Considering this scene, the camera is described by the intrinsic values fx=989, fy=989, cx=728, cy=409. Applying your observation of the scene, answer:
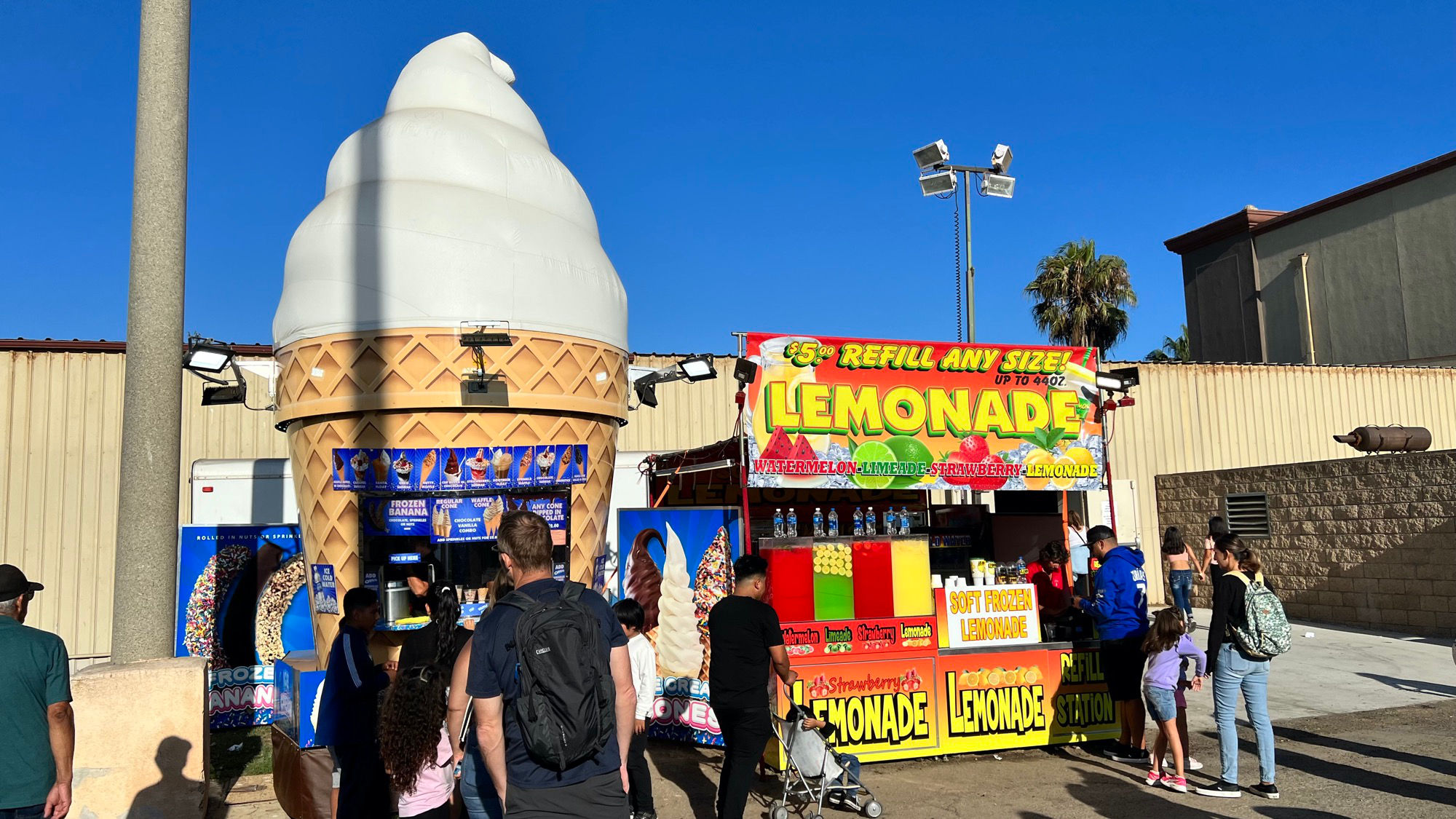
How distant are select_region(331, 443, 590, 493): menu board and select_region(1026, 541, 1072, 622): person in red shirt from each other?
18.0 ft

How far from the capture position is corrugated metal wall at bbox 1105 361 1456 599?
2041 cm

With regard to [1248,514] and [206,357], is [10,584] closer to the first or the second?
[206,357]

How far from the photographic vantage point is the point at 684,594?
9289 mm

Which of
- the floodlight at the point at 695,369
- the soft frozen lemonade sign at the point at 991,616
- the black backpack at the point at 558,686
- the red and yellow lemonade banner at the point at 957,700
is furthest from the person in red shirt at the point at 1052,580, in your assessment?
the black backpack at the point at 558,686

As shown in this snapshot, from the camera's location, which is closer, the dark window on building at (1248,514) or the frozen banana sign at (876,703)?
the frozen banana sign at (876,703)

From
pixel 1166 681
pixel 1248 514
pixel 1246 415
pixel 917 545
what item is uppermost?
pixel 1246 415

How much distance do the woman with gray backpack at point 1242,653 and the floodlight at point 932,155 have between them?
9.43 m

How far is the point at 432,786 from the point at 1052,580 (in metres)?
7.22

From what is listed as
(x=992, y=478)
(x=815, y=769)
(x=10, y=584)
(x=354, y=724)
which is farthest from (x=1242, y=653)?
(x=10, y=584)

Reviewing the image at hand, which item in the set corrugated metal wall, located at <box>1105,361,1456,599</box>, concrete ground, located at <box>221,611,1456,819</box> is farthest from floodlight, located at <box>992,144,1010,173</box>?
concrete ground, located at <box>221,611,1456,819</box>

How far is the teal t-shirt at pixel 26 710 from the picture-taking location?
159 inches

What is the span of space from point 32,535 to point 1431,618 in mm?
20611

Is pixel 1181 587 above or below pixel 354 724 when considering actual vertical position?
above

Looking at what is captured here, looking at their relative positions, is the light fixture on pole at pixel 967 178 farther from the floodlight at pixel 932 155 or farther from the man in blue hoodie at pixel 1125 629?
the man in blue hoodie at pixel 1125 629
